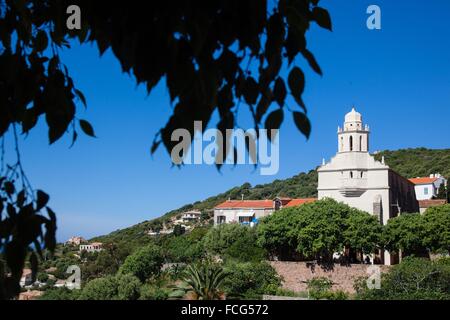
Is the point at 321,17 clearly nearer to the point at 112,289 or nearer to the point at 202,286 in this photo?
the point at 202,286

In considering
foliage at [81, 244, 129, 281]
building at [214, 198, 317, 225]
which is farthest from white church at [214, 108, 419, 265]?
foliage at [81, 244, 129, 281]

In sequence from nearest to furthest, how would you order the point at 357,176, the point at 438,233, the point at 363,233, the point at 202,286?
1. the point at 202,286
2. the point at 438,233
3. the point at 363,233
4. the point at 357,176

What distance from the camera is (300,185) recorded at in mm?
78438

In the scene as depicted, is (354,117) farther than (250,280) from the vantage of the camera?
Yes

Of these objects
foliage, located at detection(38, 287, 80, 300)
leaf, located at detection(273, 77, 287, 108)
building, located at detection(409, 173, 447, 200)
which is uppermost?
building, located at detection(409, 173, 447, 200)

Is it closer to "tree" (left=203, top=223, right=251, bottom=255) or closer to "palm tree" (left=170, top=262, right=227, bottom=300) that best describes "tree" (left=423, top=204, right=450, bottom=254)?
"tree" (left=203, top=223, right=251, bottom=255)

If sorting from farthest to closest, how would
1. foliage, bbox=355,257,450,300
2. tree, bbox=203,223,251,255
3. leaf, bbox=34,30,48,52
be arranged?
tree, bbox=203,223,251,255
foliage, bbox=355,257,450,300
leaf, bbox=34,30,48,52

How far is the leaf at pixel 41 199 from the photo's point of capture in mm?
1953

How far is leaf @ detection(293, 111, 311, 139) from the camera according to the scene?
1.79 m

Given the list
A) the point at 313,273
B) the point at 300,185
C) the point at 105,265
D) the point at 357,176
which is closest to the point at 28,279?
the point at 313,273

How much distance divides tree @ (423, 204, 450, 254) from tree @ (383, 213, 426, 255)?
0.30 m

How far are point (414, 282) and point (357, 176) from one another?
12272 mm

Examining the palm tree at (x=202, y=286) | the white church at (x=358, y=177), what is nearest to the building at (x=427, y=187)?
the white church at (x=358, y=177)

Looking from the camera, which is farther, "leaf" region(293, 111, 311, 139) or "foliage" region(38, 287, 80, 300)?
"foliage" region(38, 287, 80, 300)
